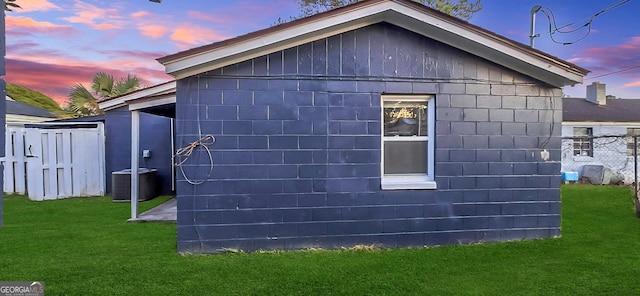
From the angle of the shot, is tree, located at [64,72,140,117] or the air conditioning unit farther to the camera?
tree, located at [64,72,140,117]

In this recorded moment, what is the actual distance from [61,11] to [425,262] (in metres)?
9.19

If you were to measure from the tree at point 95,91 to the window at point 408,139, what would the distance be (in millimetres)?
11643

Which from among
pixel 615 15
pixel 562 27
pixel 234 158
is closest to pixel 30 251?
pixel 234 158

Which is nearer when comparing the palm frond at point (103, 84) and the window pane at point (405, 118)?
the window pane at point (405, 118)

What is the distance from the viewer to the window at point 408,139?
5.90 metres

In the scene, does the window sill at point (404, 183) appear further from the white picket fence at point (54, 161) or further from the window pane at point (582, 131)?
the window pane at point (582, 131)

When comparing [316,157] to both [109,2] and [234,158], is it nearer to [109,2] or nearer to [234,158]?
[234,158]

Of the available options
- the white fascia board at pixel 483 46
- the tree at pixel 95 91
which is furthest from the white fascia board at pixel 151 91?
the tree at pixel 95 91

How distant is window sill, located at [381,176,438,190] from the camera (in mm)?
5742

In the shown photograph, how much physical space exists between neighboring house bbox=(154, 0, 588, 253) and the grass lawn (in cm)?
41

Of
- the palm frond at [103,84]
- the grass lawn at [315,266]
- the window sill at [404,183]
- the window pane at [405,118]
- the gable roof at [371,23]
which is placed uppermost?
the palm frond at [103,84]

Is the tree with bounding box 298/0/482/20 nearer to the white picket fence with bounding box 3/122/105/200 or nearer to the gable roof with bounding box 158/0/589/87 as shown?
the white picket fence with bounding box 3/122/105/200

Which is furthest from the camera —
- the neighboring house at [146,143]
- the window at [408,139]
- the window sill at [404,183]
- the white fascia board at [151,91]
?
the neighboring house at [146,143]

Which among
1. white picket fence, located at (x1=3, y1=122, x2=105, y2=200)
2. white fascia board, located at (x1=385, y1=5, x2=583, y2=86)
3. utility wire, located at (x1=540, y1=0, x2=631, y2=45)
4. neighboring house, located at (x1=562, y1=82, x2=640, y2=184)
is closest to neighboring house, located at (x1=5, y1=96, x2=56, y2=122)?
white picket fence, located at (x1=3, y1=122, x2=105, y2=200)
